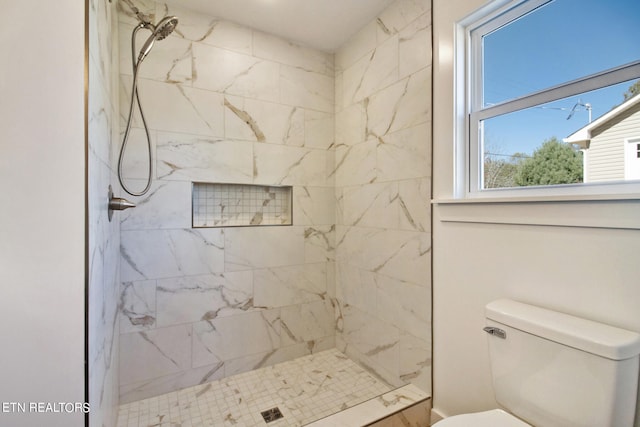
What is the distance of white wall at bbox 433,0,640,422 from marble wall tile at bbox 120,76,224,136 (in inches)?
57.1

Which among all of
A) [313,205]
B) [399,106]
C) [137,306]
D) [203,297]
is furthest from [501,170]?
[137,306]

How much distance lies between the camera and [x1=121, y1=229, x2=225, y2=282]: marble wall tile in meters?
1.78

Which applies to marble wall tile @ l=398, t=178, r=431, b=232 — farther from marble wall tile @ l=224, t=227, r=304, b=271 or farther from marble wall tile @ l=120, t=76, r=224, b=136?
marble wall tile @ l=120, t=76, r=224, b=136

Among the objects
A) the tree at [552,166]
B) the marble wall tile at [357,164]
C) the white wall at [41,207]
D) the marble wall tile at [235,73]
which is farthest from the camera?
the marble wall tile at [357,164]

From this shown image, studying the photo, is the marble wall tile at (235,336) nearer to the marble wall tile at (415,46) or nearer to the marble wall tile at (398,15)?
the marble wall tile at (415,46)

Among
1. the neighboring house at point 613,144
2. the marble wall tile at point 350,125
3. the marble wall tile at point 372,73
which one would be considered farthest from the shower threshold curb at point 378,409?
the marble wall tile at point 372,73

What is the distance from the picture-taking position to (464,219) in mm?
1456

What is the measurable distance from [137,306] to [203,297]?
0.38 m

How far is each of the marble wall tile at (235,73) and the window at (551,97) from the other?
1.36m

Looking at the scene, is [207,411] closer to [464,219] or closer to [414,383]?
[414,383]

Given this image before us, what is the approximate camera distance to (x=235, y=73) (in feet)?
6.85

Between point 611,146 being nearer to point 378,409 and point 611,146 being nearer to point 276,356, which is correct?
point 378,409

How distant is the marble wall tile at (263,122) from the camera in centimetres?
209

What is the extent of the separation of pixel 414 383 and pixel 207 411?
1.24 meters
